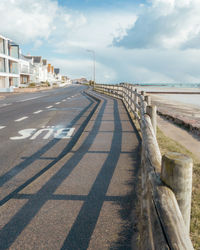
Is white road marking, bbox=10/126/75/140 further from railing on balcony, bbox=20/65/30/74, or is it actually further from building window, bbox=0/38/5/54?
railing on balcony, bbox=20/65/30/74

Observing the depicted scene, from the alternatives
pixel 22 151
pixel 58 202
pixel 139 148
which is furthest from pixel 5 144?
pixel 58 202

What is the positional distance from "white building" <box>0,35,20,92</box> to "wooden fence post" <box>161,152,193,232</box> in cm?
4729

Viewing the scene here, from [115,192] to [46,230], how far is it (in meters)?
1.34

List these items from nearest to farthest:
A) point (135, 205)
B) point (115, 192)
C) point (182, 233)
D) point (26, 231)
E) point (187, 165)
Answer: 1. point (182, 233)
2. point (187, 165)
3. point (26, 231)
4. point (135, 205)
5. point (115, 192)

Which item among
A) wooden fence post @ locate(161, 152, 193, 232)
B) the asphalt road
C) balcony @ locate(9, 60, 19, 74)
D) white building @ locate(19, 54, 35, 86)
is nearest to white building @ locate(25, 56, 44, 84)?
white building @ locate(19, 54, 35, 86)

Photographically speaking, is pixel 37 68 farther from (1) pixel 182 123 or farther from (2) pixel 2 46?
(1) pixel 182 123

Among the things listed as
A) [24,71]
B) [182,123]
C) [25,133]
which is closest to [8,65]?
[24,71]

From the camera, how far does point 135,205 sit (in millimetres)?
3670

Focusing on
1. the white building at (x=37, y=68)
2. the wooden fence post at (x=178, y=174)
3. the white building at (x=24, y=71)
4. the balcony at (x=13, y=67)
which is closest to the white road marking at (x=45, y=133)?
the wooden fence post at (x=178, y=174)

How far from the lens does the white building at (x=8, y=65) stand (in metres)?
49.8

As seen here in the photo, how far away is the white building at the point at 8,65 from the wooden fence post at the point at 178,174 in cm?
4729

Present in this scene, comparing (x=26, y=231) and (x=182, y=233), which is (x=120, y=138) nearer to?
(x=26, y=231)

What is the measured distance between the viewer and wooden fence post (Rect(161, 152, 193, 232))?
6.03 ft

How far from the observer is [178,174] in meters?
1.86
